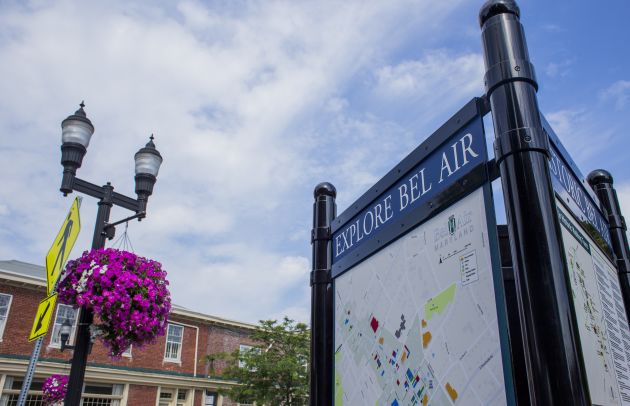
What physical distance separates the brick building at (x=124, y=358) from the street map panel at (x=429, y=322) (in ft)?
70.1

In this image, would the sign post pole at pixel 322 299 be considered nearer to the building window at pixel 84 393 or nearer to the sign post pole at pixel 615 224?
the sign post pole at pixel 615 224

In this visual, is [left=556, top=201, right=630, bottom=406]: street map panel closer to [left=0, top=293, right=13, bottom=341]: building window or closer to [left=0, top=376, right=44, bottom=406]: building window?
[left=0, top=376, right=44, bottom=406]: building window

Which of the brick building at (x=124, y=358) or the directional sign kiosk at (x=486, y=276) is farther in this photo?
the brick building at (x=124, y=358)

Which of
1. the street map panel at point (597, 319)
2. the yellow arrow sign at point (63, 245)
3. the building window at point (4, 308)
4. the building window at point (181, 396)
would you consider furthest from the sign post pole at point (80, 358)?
the building window at point (181, 396)

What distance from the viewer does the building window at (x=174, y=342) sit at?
27.5 metres

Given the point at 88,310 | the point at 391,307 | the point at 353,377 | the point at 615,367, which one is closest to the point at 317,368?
the point at 353,377

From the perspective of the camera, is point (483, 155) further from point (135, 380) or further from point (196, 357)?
point (196, 357)

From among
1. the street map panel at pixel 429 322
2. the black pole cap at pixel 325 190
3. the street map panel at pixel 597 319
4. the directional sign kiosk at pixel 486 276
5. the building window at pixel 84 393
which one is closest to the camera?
the directional sign kiosk at pixel 486 276

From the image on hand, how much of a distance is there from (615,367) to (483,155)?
112 cm

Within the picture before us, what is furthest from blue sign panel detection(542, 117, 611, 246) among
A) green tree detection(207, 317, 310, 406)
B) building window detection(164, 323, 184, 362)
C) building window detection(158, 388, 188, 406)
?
building window detection(158, 388, 188, 406)

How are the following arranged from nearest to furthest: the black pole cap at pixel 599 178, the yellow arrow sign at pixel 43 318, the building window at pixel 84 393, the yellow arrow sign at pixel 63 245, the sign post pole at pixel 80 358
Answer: the black pole cap at pixel 599 178, the yellow arrow sign at pixel 43 318, the yellow arrow sign at pixel 63 245, the sign post pole at pixel 80 358, the building window at pixel 84 393

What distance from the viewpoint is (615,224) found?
114 inches

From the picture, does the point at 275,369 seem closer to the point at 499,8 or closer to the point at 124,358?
the point at 124,358

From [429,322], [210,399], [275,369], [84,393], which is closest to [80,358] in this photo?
[429,322]
